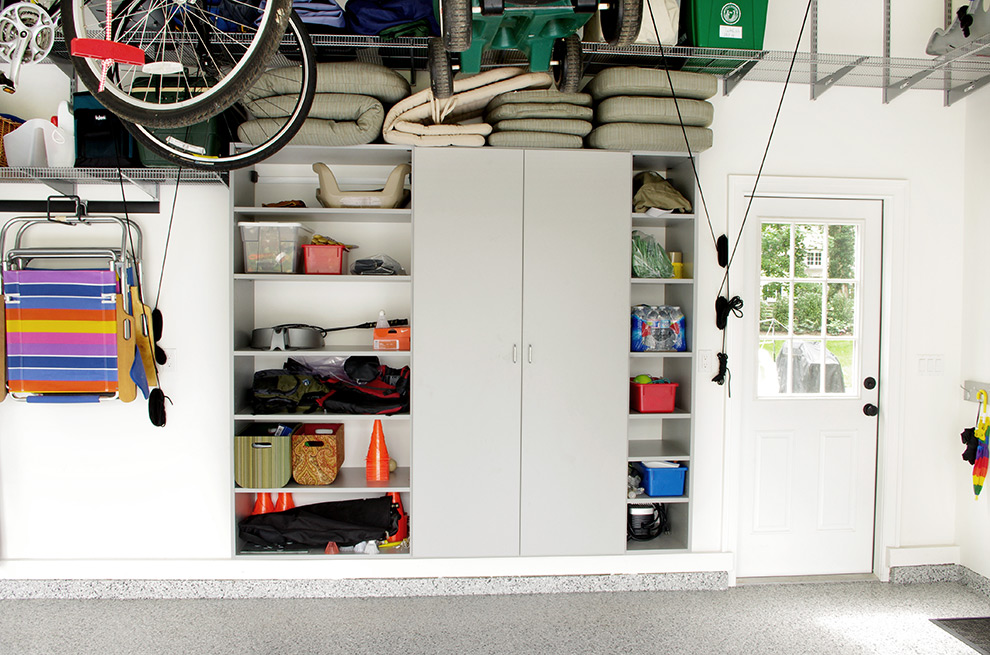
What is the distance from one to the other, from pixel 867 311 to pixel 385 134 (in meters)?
2.58

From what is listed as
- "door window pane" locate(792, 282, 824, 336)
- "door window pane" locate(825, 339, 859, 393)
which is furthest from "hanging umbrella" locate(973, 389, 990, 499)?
"door window pane" locate(792, 282, 824, 336)

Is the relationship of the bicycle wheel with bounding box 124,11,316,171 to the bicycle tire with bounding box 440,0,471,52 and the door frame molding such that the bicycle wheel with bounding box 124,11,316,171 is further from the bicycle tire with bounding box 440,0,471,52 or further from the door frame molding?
the door frame molding

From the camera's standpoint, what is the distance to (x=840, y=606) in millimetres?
2840

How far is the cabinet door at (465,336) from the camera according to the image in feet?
8.82

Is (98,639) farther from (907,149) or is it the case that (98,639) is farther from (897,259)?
(907,149)

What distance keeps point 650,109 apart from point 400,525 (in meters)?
2.27

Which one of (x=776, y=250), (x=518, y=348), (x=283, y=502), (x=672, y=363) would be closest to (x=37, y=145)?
(x=283, y=502)

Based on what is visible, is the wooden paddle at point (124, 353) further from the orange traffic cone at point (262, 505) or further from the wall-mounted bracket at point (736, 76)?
the wall-mounted bracket at point (736, 76)

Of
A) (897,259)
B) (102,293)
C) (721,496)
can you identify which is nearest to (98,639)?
(102,293)

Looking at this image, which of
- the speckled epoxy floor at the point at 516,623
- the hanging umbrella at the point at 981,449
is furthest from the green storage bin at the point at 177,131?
the hanging umbrella at the point at 981,449

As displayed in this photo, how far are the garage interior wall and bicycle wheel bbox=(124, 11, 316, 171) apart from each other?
0.34m

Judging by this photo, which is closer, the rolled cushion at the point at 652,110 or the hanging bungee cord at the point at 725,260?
the rolled cushion at the point at 652,110

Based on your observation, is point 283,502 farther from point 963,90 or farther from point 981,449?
point 963,90

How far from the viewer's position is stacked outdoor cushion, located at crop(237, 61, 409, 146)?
2.52 m
